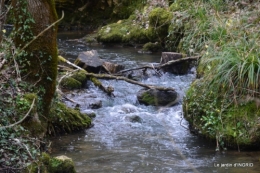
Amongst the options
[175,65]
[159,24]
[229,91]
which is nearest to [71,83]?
[175,65]

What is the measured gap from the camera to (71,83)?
8.80m

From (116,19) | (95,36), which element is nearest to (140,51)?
(95,36)

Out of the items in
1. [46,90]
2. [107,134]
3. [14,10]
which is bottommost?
[107,134]

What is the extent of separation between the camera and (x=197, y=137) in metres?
6.38

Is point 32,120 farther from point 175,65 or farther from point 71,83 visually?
point 175,65

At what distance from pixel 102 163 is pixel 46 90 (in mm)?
1201

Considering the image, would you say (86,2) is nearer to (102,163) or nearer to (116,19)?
(116,19)

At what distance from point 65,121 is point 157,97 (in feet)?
7.45

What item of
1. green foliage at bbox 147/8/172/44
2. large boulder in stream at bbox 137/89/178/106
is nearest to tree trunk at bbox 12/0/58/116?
large boulder in stream at bbox 137/89/178/106

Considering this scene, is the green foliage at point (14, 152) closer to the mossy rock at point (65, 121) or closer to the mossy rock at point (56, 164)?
the mossy rock at point (56, 164)

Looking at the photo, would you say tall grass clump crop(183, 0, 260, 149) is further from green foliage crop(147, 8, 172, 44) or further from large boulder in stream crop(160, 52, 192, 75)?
Result: green foliage crop(147, 8, 172, 44)

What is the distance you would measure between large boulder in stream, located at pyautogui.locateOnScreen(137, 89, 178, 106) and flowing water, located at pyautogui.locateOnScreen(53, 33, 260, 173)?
120mm

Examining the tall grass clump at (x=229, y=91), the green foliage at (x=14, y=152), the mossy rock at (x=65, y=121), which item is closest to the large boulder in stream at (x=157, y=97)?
the tall grass clump at (x=229, y=91)

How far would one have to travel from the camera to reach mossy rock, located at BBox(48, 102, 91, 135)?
6363 millimetres
